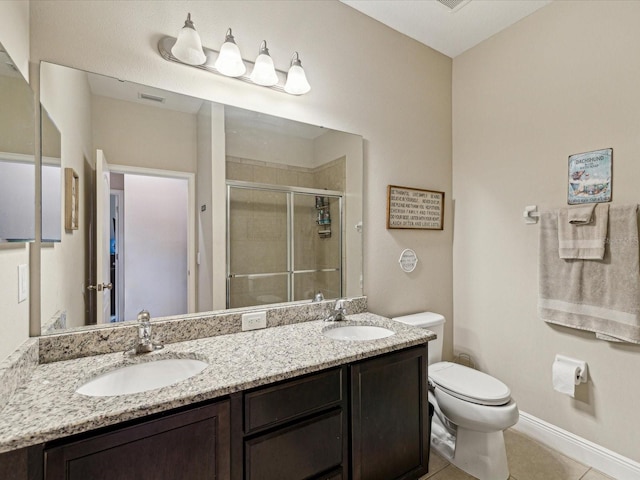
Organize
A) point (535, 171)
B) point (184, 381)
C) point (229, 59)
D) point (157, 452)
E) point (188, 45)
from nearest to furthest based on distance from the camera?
point (157, 452) < point (184, 381) < point (188, 45) < point (229, 59) < point (535, 171)

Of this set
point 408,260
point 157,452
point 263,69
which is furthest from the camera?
point 408,260

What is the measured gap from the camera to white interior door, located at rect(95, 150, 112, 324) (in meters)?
1.35

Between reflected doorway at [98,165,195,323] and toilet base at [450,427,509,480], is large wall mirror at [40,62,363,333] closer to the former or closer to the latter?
reflected doorway at [98,165,195,323]

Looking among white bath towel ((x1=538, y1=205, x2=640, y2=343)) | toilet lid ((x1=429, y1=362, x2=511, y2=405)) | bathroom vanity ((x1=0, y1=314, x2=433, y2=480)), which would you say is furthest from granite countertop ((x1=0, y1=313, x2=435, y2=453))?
white bath towel ((x1=538, y1=205, x2=640, y2=343))

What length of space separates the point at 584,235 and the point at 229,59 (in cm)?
212

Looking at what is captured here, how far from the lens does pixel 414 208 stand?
92.3 inches

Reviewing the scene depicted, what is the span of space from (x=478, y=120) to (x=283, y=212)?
170 cm

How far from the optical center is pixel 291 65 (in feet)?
5.73

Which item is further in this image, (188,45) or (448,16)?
(448,16)

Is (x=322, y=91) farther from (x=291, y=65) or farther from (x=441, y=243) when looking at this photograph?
(x=441, y=243)

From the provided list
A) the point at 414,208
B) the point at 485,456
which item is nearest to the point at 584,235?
the point at 414,208

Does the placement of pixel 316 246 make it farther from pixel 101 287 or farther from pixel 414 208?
pixel 101 287

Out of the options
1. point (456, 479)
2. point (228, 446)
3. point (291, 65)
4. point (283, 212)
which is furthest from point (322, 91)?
point (456, 479)

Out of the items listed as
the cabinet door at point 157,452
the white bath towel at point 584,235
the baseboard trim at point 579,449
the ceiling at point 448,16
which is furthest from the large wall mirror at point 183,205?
the baseboard trim at point 579,449
